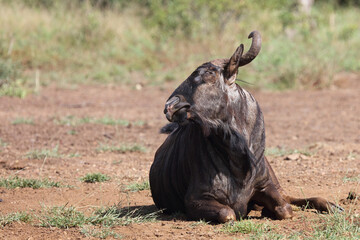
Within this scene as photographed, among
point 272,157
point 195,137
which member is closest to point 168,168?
point 195,137

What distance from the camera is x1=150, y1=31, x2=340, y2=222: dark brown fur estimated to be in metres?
5.14

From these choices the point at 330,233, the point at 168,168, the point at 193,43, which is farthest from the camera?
the point at 193,43

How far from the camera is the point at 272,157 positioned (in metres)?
8.74

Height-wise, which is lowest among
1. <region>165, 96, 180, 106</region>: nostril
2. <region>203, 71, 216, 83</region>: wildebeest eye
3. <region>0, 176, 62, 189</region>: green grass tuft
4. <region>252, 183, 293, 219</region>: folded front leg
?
<region>0, 176, 62, 189</region>: green grass tuft

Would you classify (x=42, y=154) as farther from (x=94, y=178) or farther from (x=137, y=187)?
(x=137, y=187)

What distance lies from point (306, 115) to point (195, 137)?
761 cm

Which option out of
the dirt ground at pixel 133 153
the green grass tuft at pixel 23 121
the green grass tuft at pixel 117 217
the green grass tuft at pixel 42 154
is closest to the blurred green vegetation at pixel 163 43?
the dirt ground at pixel 133 153

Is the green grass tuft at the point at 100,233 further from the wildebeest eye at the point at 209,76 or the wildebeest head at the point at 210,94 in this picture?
the wildebeest eye at the point at 209,76

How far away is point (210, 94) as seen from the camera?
16.9 ft

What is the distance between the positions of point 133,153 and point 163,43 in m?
10.6

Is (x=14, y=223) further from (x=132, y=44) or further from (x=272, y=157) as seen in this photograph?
(x=132, y=44)

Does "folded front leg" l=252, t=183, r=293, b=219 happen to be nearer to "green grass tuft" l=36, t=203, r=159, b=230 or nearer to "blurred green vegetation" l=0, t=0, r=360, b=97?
"green grass tuft" l=36, t=203, r=159, b=230

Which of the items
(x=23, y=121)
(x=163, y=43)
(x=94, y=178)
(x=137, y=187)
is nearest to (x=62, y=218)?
(x=137, y=187)

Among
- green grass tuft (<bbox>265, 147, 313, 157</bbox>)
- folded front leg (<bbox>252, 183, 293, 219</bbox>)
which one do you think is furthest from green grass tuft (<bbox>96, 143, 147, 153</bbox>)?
folded front leg (<bbox>252, 183, 293, 219</bbox>)
